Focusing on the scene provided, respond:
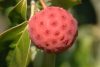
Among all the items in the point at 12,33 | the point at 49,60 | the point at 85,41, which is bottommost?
the point at 85,41

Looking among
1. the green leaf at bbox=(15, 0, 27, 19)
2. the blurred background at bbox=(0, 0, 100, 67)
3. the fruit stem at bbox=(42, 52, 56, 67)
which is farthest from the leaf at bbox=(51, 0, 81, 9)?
the blurred background at bbox=(0, 0, 100, 67)

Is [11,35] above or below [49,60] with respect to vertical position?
above

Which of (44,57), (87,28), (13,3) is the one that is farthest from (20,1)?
(87,28)

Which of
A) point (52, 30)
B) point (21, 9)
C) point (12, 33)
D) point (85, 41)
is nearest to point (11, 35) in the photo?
point (12, 33)

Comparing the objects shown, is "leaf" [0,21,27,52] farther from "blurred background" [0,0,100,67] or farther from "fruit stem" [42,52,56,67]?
"blurred background" [0,0,100,67]

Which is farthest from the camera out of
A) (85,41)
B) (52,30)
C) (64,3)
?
(85,41)

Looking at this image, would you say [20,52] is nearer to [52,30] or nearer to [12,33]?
[12,33]

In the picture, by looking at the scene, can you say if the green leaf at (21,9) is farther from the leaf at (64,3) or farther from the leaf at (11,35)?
the leaf at (64,3)
